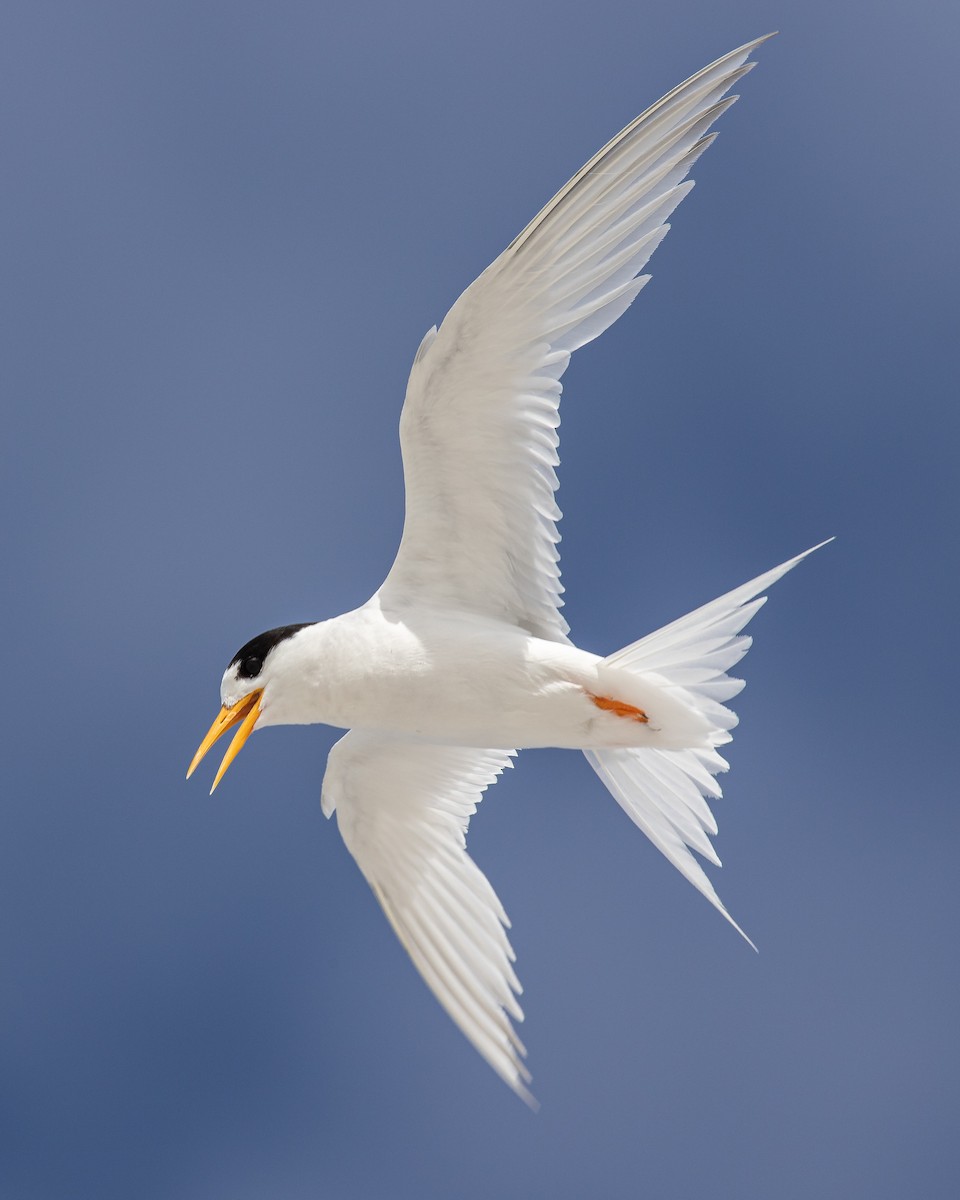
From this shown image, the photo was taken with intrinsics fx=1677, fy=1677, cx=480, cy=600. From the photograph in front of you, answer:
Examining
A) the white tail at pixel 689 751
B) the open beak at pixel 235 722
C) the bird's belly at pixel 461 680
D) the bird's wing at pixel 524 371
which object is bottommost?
the white tail at pixel 689 751

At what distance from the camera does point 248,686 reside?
21.4ft

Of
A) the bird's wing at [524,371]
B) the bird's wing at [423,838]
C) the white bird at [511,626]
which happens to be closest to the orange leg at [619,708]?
the white bird at [511,626]

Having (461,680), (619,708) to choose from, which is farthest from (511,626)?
(619,708)

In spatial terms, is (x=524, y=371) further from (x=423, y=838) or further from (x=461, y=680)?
(x=423, y=838)

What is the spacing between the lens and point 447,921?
699cm

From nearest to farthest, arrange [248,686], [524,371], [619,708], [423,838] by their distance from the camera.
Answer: [524,371] < [619,708] < [248,686] < [423,838]

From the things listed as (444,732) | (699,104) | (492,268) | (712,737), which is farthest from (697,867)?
(699,104)

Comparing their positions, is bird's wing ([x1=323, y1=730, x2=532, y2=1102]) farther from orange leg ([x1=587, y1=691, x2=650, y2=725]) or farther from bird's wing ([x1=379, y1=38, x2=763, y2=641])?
orange leg ([x1=587, y1=691, x2=650, y2=725])

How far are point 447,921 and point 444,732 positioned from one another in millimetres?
947

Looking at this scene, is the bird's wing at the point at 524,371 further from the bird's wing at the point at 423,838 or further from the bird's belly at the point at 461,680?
the bird's wing at the point at 423,838

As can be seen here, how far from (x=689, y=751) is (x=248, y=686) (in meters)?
1.75

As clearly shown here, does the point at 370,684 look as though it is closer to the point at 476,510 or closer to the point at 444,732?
the point at 444,732

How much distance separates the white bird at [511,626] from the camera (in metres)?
5.80

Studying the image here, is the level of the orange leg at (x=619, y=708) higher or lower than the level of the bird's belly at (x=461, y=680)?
lower
